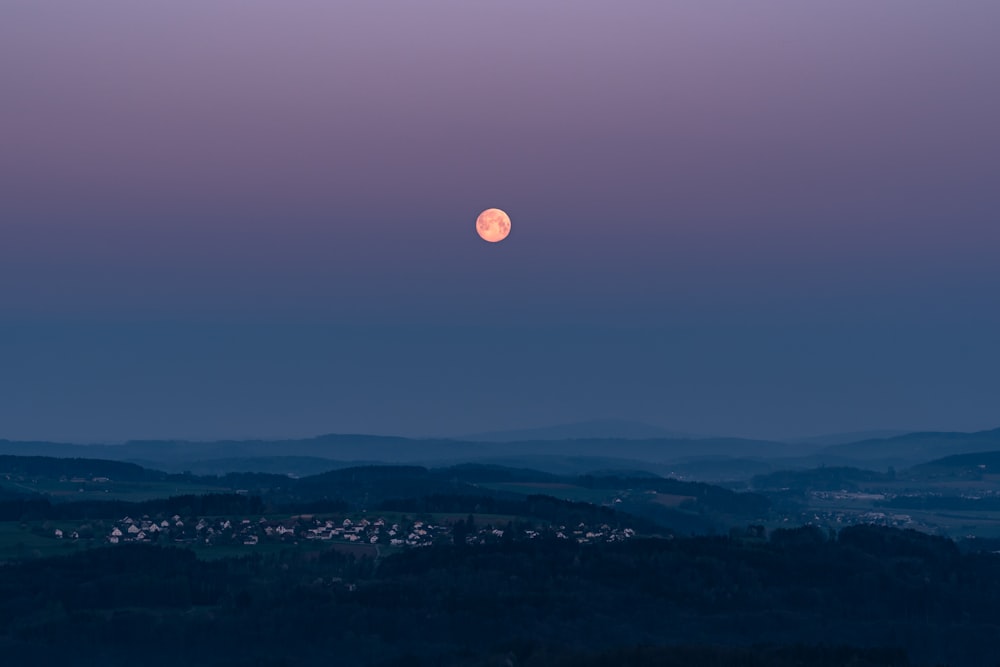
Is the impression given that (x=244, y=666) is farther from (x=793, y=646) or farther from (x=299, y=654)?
(x=793, y=646)

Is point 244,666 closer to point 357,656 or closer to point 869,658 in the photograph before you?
point 357,656

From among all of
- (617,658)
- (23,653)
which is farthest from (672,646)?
(23,653)

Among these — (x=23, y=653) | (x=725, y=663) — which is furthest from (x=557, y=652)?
(x=23, y=653)

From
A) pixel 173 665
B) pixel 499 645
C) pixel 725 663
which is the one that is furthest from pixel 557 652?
pixel 173 665

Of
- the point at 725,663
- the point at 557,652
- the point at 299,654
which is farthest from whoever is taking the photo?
the point at 299,654

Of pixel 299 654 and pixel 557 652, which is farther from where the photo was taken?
pixel 299 654

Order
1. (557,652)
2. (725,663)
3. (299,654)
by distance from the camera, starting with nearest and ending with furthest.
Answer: (725,663), (557,652), (299,654)

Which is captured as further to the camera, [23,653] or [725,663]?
[23,653]
